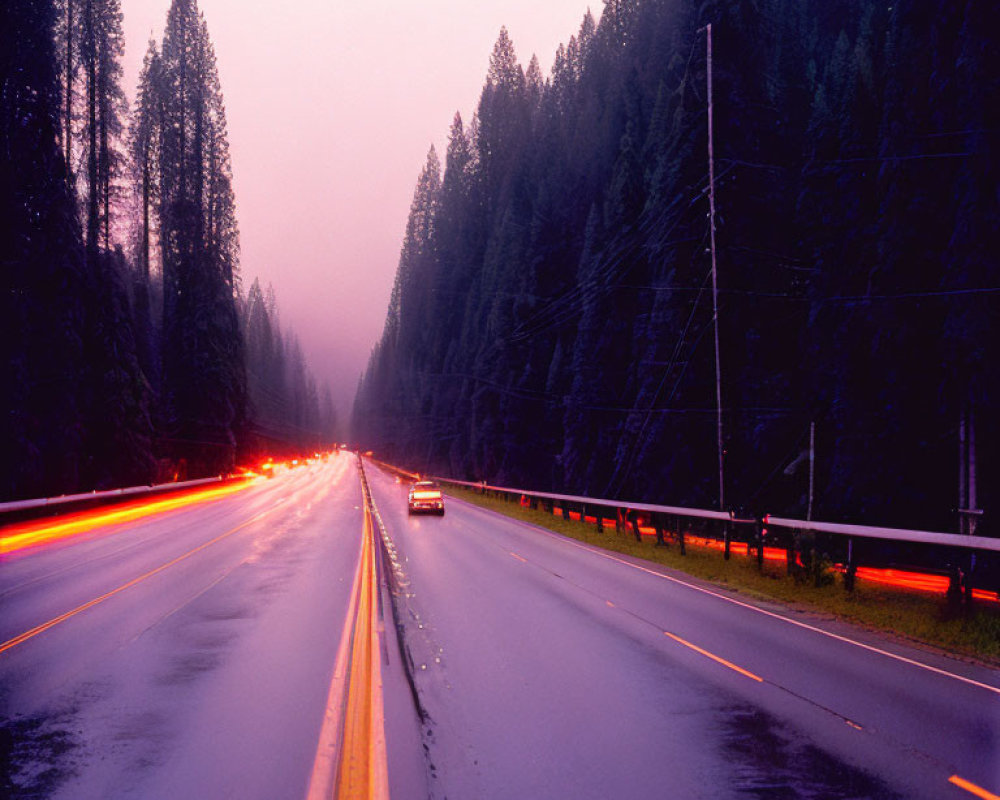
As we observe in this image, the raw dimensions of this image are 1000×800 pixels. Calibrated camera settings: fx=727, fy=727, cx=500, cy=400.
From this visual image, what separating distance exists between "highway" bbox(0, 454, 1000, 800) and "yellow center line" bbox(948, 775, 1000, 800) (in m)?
0.03

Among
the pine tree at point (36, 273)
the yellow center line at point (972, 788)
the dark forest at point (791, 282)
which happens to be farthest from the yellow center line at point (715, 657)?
the pine tree at point (36, 273)

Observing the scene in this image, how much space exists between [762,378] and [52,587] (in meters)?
30.5

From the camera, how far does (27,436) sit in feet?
92.7

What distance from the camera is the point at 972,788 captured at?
545 centimetres

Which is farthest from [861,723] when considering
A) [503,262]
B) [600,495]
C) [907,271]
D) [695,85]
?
[503,262]

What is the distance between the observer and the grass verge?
10.9 metres

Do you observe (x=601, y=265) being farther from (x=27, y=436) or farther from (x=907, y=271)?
(x=27, y=436)

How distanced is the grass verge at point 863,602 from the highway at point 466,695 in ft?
2.98

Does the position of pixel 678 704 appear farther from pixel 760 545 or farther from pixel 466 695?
pixel 760 545

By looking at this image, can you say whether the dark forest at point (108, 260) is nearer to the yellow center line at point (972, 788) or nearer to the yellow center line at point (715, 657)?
the yellow center line at point (715, 657)

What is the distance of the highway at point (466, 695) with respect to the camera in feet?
18.4

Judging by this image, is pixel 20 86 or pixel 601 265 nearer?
pixel 20 86

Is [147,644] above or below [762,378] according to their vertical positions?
below

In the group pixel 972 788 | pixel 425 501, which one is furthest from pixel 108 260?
pixel 972 788
